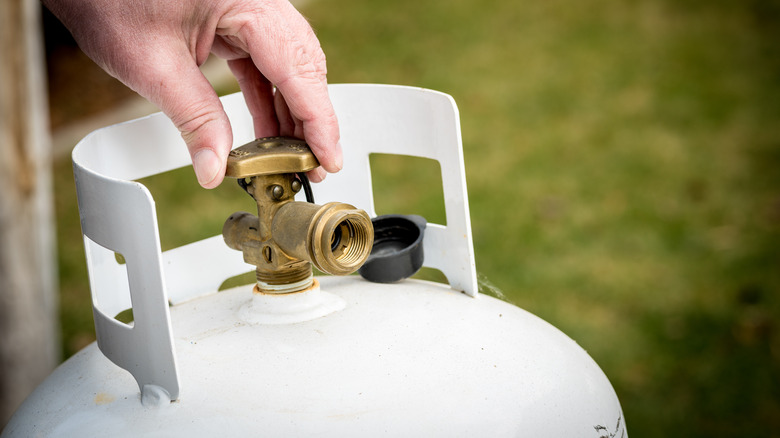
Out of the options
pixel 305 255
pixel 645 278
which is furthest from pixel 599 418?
pixel 645 278

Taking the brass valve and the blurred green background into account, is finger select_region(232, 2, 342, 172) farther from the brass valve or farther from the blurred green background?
the blurred green background

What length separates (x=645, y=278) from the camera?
242cm

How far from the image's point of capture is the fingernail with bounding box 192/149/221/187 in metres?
0.78

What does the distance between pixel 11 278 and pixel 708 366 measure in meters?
1.71

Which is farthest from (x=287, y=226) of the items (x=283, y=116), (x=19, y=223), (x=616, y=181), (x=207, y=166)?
(x=616, y=181)

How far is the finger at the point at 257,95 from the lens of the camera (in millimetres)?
954

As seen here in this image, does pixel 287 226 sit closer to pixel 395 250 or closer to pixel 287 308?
pixel 287 308

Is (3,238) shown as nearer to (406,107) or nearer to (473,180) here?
(406,107)

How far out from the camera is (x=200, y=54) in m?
0.87

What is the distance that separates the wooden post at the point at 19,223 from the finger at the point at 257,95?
102 centimetres

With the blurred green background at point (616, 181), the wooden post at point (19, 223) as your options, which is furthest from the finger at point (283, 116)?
the blurred green background at point (616, 181)

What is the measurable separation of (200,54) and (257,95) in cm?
10

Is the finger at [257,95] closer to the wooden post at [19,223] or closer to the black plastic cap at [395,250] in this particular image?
the black plastic cap at [395,250]

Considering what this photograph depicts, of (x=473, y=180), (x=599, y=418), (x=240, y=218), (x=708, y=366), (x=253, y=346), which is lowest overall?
(x=708, y=366)
